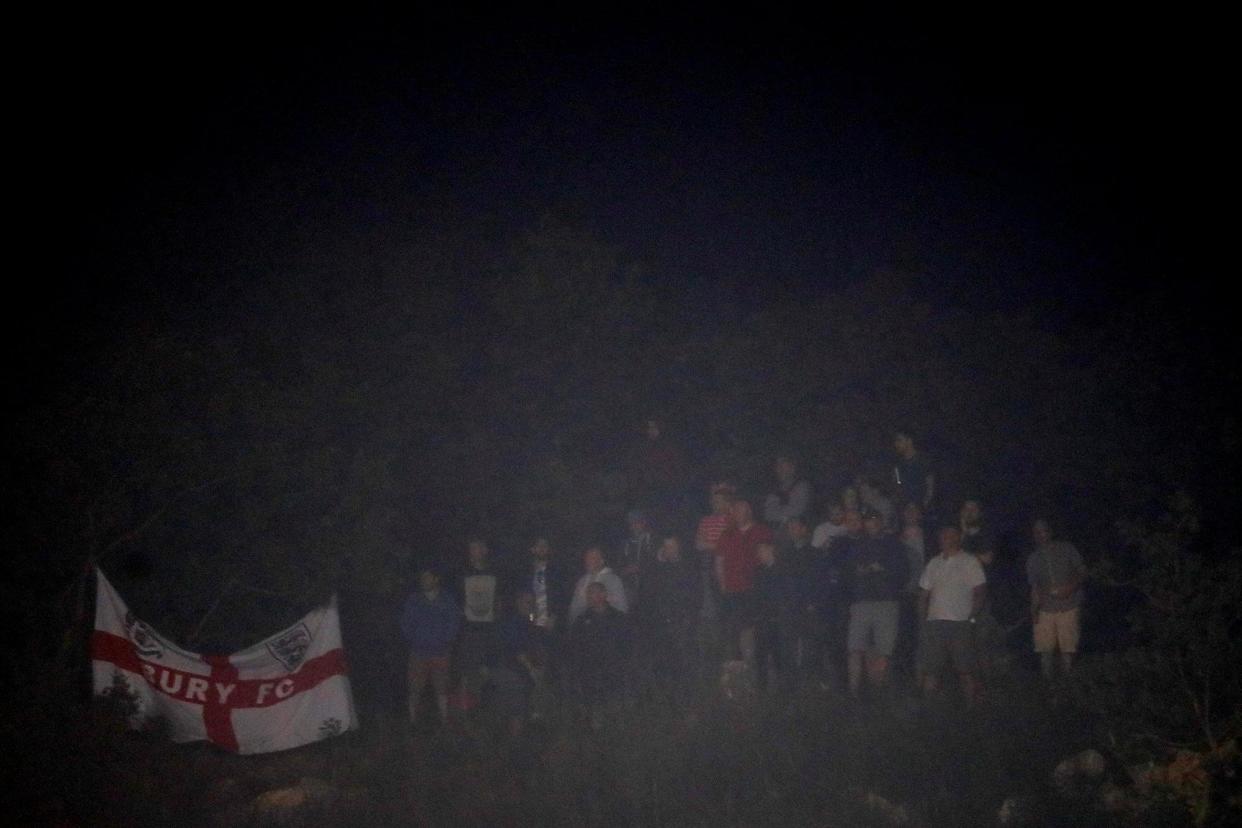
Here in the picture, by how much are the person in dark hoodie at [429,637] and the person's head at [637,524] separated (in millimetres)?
2060

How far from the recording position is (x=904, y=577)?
13.2 meters

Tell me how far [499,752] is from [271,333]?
5502 millimetres

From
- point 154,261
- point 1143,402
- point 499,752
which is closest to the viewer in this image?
point 499,752

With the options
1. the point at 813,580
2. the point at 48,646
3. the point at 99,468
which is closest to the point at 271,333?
the point at 99,468

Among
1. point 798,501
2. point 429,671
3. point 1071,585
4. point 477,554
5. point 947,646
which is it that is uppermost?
point 798,501

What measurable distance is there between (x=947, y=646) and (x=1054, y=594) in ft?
4.00

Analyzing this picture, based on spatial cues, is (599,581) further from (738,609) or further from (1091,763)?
(1091,763)

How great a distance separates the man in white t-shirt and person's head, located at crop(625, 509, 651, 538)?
10.2 feet

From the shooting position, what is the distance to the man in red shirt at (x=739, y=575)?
13.6 meters

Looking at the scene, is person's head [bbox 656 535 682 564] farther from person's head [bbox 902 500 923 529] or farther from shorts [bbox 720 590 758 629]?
person's head [bbox 902 500 923 529]

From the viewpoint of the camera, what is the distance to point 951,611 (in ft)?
42.3

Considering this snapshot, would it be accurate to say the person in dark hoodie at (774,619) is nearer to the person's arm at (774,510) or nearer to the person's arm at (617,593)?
the person's arm at (774,510)

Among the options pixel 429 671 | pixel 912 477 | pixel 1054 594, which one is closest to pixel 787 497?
pixel 912 477

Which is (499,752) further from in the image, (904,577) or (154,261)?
(154,261)
